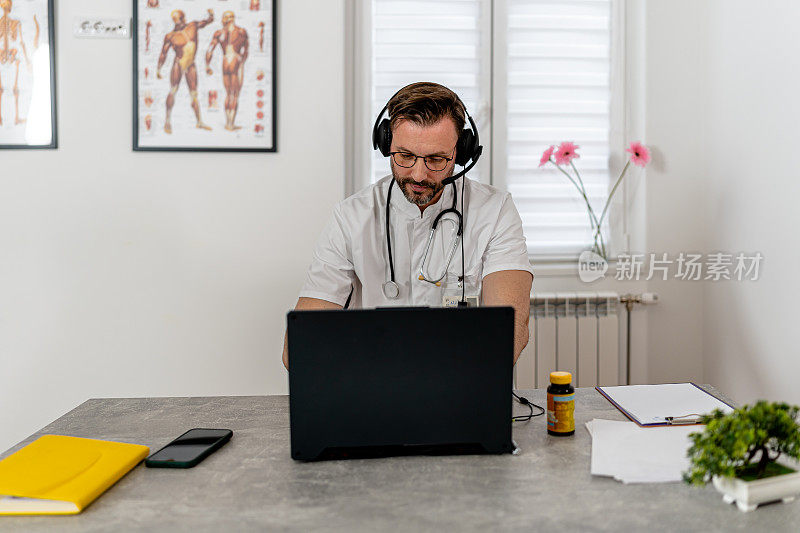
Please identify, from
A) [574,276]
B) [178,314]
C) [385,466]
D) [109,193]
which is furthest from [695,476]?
[109,193]

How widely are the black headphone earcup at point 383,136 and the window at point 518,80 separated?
2.77ft

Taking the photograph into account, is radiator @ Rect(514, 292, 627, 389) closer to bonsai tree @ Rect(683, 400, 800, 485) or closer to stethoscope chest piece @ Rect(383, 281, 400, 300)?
stethoscope chest piece @ Rect(383, 281, 400, 300)

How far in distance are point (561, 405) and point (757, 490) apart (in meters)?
0.37

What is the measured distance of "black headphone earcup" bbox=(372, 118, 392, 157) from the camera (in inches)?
69.8

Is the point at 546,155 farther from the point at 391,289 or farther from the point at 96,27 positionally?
the point at 96,27

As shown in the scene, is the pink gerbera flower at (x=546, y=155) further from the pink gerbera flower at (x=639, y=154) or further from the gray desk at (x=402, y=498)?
the gray desk at (x=402, y=498)

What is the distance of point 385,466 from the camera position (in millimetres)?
1089

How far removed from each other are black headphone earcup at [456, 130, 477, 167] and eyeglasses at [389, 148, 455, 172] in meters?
0.03

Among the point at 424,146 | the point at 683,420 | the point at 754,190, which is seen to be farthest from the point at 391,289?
the point at 754,190

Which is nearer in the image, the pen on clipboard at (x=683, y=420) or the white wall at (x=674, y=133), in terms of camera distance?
the pen on clipboard at (x=683, y=420)

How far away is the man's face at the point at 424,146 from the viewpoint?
5.81 ft

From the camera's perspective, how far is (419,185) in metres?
1.83

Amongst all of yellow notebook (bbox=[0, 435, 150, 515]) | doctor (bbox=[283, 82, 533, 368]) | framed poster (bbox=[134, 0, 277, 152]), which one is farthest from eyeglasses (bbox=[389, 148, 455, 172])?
yellow notebook (bbox=[0, 435, 150, 515])

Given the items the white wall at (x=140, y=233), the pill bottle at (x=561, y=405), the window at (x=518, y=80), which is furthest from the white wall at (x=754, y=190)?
the white wall at (x=140, y=233)
